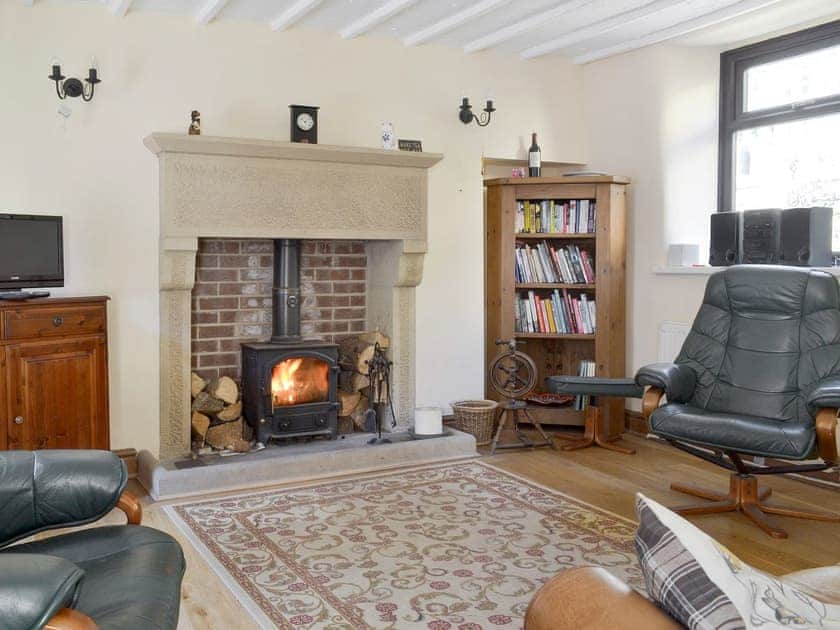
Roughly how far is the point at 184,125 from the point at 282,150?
55 centimetres

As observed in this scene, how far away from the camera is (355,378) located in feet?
16.7

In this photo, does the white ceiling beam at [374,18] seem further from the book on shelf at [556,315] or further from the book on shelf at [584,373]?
the book on shelf at [584,373]

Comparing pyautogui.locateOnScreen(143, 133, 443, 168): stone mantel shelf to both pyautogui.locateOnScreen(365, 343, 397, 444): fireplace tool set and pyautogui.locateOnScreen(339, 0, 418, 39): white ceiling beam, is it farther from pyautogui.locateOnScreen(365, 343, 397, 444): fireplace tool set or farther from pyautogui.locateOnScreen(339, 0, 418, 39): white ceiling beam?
pyautogui.locateOnScreen(365, 343, 397, 444): fireplace tool set

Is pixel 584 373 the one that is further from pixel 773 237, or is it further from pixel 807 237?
pixel 807 237

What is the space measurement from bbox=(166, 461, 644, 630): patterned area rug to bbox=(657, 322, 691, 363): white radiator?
1.47 m

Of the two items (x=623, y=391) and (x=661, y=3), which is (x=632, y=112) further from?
(x=623, y=391)

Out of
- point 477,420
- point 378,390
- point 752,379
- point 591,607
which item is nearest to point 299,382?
point 378,390

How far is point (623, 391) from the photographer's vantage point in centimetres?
454

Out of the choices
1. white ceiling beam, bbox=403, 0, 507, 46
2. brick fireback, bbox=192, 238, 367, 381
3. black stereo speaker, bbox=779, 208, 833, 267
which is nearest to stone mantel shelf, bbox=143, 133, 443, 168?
brick fireback, bbox=192, 238, 367, 381

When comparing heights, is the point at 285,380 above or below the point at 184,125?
below

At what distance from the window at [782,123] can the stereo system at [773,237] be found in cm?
41

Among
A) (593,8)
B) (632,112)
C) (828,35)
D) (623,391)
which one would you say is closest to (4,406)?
(623,391)

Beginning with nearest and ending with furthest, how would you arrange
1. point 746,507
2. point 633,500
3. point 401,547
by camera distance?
point 401,547
point 746,507
point 633,500

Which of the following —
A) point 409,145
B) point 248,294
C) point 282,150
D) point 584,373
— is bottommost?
point 584,373
